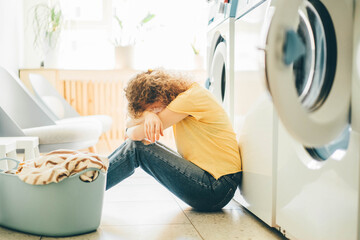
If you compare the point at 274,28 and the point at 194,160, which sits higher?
the point at 274,28

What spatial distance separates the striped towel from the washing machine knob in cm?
73

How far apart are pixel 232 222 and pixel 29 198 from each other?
0.75 m

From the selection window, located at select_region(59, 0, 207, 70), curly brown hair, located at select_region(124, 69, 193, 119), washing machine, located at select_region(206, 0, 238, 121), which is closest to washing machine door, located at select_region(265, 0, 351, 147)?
curly brown hair, located at select_region(124, 69, 193, 119)

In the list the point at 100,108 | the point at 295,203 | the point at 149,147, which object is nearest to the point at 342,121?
the point at 295,203

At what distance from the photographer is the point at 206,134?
60.6 inches

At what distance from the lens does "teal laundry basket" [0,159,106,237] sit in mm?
1233

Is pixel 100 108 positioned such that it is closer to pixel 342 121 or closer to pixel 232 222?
pixel 232 222

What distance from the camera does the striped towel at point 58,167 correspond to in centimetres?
121

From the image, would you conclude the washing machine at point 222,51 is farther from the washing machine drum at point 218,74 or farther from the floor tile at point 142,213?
the floor tile at point 142,213

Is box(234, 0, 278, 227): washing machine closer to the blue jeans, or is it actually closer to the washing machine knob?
the blue jeans

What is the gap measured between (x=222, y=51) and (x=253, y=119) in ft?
1.82

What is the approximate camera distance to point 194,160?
153 centimetres

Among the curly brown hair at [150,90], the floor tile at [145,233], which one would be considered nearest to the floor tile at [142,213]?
the floor tile at [145,233]

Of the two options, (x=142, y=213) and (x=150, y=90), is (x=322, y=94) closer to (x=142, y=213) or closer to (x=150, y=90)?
(x=150, y=90)
